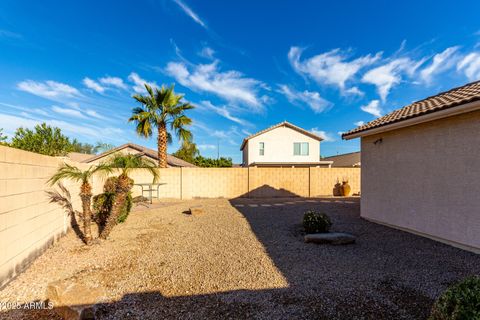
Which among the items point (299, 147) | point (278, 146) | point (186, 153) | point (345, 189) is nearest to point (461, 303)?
point (345, 189)

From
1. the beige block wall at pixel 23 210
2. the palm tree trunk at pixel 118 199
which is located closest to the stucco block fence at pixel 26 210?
the beige block wall at pixel 23 210

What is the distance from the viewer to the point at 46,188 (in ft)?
17.4

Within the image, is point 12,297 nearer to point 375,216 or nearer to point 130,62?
point 375,216

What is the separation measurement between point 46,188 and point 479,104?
954 cm

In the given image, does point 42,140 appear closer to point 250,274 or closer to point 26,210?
point 26,210

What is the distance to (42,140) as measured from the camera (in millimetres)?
16312

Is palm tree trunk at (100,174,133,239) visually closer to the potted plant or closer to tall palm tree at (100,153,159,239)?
tall palm tree at (100,153,159,239)

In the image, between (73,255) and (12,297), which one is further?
(73,255)

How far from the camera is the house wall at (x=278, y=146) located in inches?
977

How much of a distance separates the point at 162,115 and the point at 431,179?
14.0 metres

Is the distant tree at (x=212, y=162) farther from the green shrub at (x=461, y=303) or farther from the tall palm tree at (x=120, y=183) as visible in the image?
the green shrub at (x=461, y=303)

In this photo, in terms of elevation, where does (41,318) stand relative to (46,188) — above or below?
below

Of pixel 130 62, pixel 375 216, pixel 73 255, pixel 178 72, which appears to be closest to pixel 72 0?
pixel 130 62

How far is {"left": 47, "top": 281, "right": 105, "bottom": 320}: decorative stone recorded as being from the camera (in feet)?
9.03
